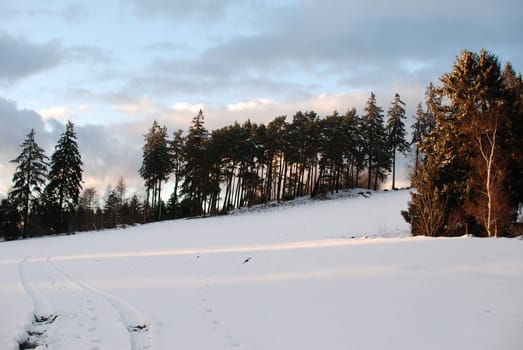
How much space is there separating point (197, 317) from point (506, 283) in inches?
279

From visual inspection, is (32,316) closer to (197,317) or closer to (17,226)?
(197,317)

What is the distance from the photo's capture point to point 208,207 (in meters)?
45.4

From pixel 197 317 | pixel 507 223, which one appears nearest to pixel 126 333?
pixel 197 317

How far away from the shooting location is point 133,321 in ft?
21.6

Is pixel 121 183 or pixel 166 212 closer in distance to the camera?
pixel 166 212

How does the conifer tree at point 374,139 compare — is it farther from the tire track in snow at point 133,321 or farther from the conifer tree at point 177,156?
the tire track in snow at point 133,321

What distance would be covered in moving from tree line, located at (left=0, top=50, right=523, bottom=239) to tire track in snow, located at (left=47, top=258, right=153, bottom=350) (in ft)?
44.1

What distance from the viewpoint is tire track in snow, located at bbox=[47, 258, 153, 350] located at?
5.56m

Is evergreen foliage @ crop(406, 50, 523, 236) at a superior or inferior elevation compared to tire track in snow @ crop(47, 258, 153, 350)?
superior

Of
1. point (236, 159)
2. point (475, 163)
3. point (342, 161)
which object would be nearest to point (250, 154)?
point (236, 159)

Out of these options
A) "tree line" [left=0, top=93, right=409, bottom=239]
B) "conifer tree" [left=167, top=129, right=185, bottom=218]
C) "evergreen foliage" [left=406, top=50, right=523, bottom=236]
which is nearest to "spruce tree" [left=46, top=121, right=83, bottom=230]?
"tree line" [left=0, top=93, right=409, bottom=239]

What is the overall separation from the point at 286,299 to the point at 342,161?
130 ft

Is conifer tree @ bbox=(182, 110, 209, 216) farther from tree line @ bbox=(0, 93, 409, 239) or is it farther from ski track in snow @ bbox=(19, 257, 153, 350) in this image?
ski track in snow @ bbox=(19, 257, 153, 350)

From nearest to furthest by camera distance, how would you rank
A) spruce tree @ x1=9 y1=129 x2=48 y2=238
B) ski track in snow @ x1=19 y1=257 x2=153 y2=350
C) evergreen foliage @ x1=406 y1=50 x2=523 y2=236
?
ski track in snow @ x1=19 y1=257 x2=153 y2=350 < evergreen foliage @ x1=406 y1=50 x2=523 y2=236 < spruce tree @ x1=9 y1=129 x2=48 y2=238
